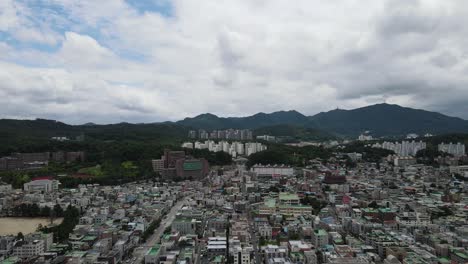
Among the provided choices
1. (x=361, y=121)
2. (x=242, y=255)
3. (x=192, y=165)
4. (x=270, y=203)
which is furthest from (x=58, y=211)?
(x=361, y=121)

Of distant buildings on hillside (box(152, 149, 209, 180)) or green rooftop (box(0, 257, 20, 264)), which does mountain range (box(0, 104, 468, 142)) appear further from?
green rooftop (box(0, 257, 20, 264))

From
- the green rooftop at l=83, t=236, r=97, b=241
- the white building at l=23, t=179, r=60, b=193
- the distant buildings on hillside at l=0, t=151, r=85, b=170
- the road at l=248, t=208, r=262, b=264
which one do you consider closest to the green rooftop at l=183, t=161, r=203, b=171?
the white building at l=23, t=179, r=60, b=193

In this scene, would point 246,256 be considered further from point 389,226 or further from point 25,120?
point 25,120

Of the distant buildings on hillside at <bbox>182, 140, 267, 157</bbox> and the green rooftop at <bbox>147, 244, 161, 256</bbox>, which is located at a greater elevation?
the distant buildings on hillside at <bbox>182, 140, 267, 157</bbox>

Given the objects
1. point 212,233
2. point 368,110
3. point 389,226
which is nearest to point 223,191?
point 212,233

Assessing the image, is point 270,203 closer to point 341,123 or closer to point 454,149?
point 454,149

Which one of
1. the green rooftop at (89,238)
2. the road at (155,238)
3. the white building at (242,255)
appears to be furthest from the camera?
the green rooftop at (89,238)

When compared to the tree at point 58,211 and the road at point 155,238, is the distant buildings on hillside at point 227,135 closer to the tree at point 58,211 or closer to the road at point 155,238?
the road at point 155,238

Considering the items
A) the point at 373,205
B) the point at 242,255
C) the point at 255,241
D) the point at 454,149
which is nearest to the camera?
the point at 242,255

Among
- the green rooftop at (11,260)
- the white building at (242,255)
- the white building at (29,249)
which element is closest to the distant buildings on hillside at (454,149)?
the white building at (242,255)

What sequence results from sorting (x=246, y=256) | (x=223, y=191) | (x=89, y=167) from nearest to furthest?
(x=246, y=256) < (x=223, y=191) < (x=89, y=167)

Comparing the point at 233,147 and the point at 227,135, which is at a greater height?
the point at 227,135
